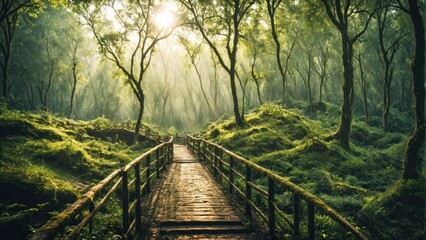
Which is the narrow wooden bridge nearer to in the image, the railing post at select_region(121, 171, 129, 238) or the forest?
the railing post at select_region(121, 171, 129, 238)

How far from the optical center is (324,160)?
701 inches

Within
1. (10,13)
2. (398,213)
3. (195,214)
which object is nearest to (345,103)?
(398,213)

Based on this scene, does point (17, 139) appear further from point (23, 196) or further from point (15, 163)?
point (23, 196)

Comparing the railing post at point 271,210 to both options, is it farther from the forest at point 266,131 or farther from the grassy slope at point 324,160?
the grassy slope at point 324,160

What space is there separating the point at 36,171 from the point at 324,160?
1405cm

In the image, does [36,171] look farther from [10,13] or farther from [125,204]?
[10,13]

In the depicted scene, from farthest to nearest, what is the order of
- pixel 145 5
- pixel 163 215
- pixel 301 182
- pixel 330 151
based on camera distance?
pixel 145 5, pixel 330 151, pixel 301 182, pixel 163 215

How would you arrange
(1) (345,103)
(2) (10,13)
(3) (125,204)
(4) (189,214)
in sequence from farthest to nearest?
1. (2) (10,13)
2. (1) (345,103)
3. (4) (189,214)
4. (3) (125,204)

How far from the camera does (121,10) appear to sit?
3041 cm

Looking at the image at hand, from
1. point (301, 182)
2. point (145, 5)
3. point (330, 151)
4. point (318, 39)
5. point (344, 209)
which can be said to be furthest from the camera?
point (318, 39)

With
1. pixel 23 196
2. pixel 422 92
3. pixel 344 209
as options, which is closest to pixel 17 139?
pixel 23 196

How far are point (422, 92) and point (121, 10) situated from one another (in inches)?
1038

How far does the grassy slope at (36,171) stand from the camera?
7895mm

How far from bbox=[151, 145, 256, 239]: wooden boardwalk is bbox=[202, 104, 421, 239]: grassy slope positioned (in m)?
5.09
